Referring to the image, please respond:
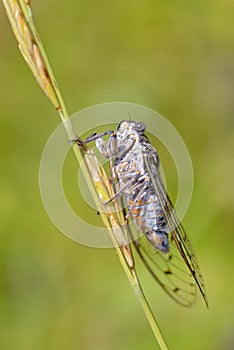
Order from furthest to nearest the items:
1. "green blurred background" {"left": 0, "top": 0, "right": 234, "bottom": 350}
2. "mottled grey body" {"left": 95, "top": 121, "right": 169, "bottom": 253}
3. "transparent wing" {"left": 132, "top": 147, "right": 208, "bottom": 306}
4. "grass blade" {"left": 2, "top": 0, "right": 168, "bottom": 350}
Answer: "green blurred background" {"left": 0, "top": 0, "right": 234, "bottom": 350}, "mottled grey body" {"left": 95, "top": 121, "right": 169, "bottom": 253}, "transparent wing" {"left": 132, "top": 147, "right": 208, "bottom": 306}, "grass blade" {"left": 2, "top": 0, "right": 168, "bottom": 350}

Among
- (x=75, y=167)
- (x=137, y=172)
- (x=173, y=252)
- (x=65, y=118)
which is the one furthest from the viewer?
(x=75, y=167)

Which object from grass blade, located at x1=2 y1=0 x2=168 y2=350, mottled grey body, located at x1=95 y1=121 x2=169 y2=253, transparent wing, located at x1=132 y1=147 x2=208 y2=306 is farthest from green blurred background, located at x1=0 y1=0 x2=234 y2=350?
grass blade, located at x1=2 y1=0 x2=168 y2=350

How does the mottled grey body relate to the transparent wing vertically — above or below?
above

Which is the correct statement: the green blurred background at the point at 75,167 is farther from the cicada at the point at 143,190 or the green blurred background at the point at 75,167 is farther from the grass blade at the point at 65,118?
the grass blade at the point at 65,118

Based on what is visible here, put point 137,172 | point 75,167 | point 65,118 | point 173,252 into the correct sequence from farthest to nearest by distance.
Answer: point 75,167, point 173,252, point 137,172, point 65,118

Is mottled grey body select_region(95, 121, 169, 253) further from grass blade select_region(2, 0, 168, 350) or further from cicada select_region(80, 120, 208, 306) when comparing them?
grass blade select_region(2, 0, 168, 350)

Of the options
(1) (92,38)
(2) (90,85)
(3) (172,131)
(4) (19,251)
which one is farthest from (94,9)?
(4) (19,251)

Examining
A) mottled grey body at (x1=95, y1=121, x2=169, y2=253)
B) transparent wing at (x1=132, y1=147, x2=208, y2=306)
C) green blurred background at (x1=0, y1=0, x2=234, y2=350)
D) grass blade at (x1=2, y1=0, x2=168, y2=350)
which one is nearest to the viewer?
grass blade at (x1=2, y1=0, x2=168, y2=350)

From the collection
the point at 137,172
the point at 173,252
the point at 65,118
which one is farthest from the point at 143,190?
the point at 65,118

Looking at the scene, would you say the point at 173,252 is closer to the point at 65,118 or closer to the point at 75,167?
the point at 75,167
